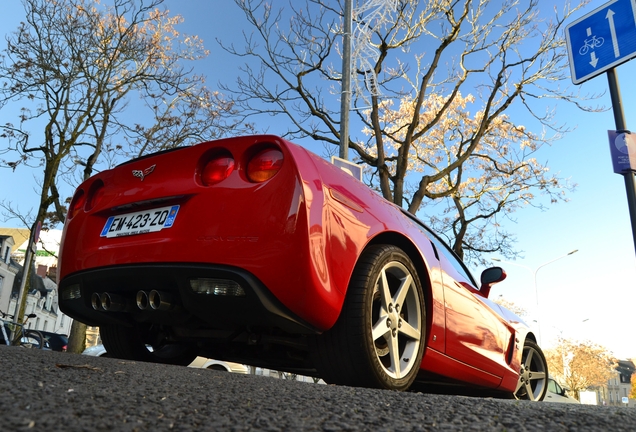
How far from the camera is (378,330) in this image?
2.70m

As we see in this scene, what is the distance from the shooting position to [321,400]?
1654 millimetres

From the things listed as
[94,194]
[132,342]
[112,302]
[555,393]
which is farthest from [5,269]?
[112,302]

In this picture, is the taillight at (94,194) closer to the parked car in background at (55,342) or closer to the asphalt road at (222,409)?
the asphalt road at (222,409)

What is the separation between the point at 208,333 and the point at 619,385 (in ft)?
440

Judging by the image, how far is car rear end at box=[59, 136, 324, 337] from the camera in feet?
7.68

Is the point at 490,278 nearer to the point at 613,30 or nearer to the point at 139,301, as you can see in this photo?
the point at 139,301

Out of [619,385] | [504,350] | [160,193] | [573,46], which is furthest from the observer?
[619,385]

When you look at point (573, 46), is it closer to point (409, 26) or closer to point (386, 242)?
point (386, 242)

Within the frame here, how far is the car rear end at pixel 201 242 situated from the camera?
234 cm

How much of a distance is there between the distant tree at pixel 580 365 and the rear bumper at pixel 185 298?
45158mm

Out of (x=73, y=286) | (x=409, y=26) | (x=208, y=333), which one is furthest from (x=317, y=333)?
(x=409, y=26)

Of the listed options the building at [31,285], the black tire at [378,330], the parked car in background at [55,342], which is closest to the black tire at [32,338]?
the parked car in background at [55,342]

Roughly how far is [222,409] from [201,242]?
1230 mm

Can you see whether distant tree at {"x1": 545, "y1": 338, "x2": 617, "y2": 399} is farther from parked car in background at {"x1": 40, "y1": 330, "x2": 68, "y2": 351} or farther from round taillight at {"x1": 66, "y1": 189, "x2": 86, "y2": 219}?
round taillight at {"x1": 66, "y1": 189, "x2": 86, "y2": 219}
